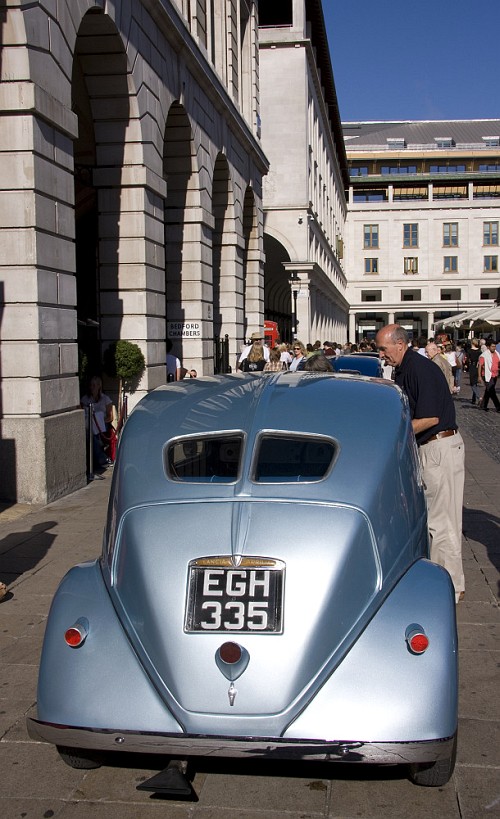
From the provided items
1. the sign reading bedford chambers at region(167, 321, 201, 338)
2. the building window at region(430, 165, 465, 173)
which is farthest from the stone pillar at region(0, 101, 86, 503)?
Result: the building window at region(430, 165, 465, 173)

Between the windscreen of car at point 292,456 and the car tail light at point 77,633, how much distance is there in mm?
1023

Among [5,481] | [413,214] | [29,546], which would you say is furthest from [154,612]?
[413,214]

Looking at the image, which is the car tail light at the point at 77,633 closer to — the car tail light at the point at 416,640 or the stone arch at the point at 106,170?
the car tail light at the point at 416,640

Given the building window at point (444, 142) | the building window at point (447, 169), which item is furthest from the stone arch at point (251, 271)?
the building window at point (444, 142)

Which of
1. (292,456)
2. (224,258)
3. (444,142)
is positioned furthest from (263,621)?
(444,142)

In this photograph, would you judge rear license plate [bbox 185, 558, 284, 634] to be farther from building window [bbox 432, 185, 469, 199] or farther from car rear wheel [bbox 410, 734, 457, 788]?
building window [bbox 432, 185, 469, 199]

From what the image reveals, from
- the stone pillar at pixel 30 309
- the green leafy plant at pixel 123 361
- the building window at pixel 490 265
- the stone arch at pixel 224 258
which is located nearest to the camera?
Answer: the stone pillar at pixel 30 309

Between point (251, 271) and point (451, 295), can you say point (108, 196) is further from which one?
point (451, 295)

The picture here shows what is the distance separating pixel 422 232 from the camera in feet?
317

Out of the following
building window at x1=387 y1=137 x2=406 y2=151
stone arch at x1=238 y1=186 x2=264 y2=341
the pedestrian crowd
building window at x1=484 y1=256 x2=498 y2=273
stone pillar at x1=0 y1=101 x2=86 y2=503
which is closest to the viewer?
stone pillar at x1=0 y1=101 x2=86 y2=503

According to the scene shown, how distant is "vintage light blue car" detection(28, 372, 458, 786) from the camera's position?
341 cm

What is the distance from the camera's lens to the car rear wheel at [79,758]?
3.82 m

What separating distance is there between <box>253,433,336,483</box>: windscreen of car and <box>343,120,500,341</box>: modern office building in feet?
304

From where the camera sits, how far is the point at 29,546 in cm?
818
